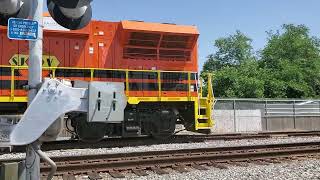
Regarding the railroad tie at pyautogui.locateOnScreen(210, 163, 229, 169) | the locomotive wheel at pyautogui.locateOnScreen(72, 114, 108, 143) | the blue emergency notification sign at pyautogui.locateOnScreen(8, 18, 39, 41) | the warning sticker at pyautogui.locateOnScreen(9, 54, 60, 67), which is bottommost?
the railroad tie at pyautogui.locateOnScreen(210, 163, 229, 169)

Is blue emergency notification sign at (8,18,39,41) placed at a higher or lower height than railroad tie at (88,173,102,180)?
higher

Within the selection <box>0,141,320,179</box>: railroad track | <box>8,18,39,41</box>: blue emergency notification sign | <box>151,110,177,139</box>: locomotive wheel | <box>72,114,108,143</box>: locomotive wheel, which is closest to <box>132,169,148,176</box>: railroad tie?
<box>0,141,320,179</box>: railroad track

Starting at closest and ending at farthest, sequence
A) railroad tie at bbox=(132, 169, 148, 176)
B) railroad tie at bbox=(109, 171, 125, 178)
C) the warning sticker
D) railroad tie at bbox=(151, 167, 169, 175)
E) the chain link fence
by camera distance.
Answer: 1. railroad tie at bbox=(109, 171, 125, 178)
2. railroad tie at bbox=(132, 169, 148, 176)
3. railroad tie at bbox=(151, 167, 169, 175)
4. the warning sticker
5. the chain link fence

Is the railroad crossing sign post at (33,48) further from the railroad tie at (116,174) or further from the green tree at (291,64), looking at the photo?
the green tree at (291,64)

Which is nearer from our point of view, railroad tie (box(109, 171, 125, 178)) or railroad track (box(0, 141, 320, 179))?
railroad tie (box(109, 171, 125, 178))

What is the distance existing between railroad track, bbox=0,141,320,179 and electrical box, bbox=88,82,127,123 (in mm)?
3999

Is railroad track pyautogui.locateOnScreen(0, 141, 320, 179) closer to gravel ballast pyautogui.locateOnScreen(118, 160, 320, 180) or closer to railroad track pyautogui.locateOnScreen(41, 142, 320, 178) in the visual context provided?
railroad track pyautogui.locateOnScreen(41, 142, 320, 178)

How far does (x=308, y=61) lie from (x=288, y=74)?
6963 millimetres

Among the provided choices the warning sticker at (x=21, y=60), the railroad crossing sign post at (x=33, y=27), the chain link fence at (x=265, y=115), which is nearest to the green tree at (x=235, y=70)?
the chain link fence at (x=265, y=115)

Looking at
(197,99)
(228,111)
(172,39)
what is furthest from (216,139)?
(228,111)

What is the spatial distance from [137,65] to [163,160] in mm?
4914

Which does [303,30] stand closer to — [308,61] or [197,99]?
[308,61]

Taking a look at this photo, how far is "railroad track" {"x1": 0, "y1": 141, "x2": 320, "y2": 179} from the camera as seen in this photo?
755 centimetres

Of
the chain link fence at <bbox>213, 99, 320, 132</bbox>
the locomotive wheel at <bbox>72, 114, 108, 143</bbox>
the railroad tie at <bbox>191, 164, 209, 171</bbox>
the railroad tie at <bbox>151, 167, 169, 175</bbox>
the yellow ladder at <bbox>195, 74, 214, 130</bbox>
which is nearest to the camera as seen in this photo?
the railroad tie at <bbox>151, 167, 169, 175</bbox>
